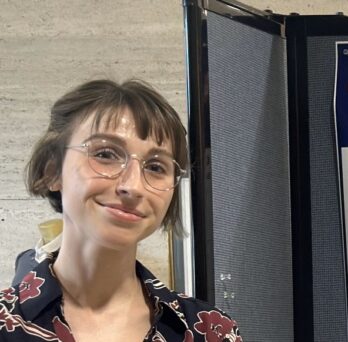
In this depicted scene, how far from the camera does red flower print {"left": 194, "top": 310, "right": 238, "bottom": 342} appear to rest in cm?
98

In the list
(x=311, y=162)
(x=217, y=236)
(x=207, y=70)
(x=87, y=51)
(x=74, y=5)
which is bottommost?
(x=217, y=236)

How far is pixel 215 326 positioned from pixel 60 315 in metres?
0.26

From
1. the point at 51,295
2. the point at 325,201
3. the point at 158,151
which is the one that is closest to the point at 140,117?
the point at 158,151

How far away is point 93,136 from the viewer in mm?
881

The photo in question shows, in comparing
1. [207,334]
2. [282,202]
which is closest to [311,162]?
[282,202]

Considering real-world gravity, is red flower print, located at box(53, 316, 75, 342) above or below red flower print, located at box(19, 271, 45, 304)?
below

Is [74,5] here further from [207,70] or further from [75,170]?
[75,170]

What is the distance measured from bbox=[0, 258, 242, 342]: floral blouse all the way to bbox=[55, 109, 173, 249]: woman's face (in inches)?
3.8

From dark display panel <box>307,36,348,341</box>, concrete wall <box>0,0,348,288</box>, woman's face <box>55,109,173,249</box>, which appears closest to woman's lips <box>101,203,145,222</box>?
woman's face <box>55,109,173,249</box>

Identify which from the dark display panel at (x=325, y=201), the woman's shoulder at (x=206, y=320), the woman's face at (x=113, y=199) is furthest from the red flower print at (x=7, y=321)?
the dark display panel at (x=325, y=201)

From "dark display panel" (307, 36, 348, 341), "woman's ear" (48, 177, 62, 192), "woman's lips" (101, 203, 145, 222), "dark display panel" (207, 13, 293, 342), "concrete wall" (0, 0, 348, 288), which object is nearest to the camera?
"woman's lips" (101, 203, 145, 222)

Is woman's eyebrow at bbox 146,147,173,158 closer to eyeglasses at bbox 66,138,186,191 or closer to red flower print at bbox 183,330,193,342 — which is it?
eyeglasses at bbox 66,138,186,191

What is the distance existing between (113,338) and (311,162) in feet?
2.28

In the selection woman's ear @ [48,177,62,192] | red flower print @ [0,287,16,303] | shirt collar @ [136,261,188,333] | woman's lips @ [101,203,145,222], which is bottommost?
shirt collar @ [136,261,188,333]
